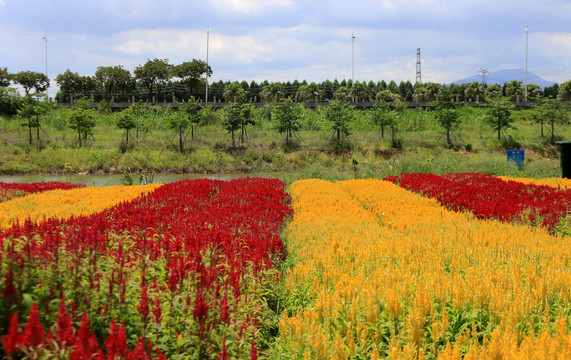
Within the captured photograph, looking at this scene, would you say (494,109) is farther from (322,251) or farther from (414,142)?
(322,251)

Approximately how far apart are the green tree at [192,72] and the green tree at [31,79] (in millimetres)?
18684

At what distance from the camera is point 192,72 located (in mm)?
56219

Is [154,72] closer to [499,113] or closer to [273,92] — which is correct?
[273,92]

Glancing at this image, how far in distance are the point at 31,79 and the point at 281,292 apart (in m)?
63.7

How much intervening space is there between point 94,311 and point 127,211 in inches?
179

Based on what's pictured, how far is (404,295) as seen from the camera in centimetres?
340

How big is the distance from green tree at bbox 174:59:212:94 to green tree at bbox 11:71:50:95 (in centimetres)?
1868

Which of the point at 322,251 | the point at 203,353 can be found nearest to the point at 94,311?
the point at 203,353

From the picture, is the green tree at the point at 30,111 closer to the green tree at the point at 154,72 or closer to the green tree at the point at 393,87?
A: the green tree at the point at 154,72

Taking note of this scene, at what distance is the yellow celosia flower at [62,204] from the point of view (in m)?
7.12

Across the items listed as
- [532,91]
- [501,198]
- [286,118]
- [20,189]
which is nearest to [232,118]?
[286,118]

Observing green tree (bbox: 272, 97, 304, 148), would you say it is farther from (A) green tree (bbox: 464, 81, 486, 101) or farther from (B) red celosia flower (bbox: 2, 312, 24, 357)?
(A) green tree (bbox: 464, 81, 486, 101)

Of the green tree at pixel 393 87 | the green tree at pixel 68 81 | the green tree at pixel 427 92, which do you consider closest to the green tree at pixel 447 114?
the green tree at pixel 427 92

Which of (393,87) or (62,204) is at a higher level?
(393,87)
